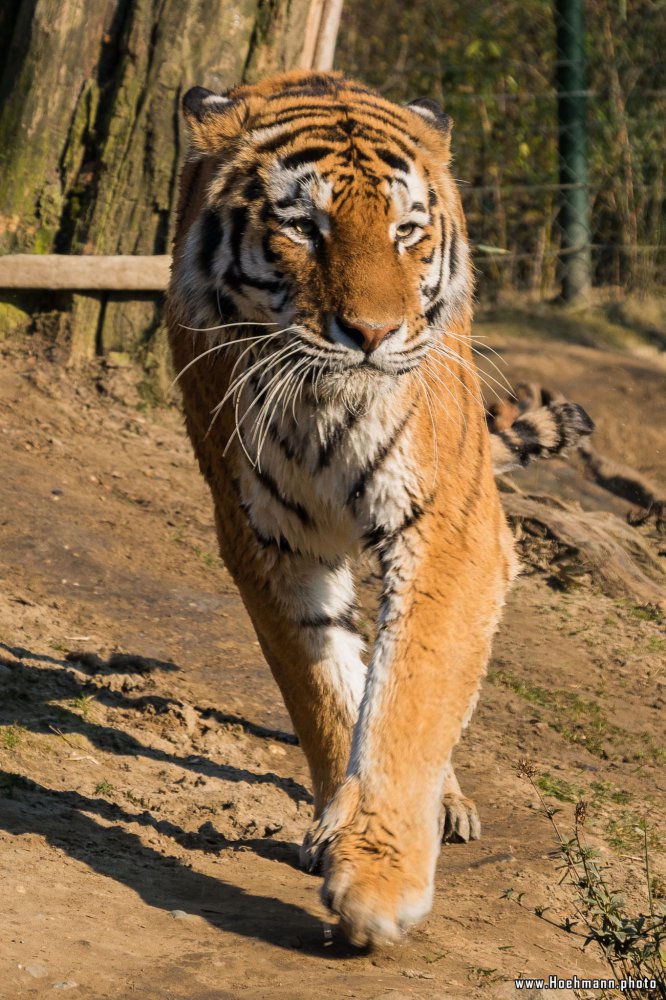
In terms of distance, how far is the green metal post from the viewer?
9055 mm

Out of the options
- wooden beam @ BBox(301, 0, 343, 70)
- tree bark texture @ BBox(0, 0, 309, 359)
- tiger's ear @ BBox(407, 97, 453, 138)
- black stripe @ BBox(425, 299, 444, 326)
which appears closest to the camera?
black stripe @ BBox(425, 299, 444, 326)

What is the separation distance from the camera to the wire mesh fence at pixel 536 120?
952 centimetres

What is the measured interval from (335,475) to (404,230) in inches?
24.3

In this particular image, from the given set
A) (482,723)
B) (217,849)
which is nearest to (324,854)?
(217,849)

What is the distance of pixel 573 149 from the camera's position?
Result: 9234 millimetres

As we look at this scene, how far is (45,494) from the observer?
5508 millimetres

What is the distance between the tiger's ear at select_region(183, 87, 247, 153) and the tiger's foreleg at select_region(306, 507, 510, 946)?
1111 mm

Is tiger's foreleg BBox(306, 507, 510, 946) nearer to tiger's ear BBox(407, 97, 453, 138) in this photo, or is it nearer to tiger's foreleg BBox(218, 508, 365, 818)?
tiger's foreleg BBox(218, 508, 365, 818)

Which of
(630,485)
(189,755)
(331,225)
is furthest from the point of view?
(630,485)

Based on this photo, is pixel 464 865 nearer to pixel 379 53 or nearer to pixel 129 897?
pixel 129 897

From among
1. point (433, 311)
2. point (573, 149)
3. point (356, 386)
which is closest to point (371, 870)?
point (356, 386)

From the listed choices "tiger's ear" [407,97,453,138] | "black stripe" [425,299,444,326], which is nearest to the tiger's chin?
"black stripe" [425,299,444,326]

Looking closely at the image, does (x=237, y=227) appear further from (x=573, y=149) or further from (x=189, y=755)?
(x=573, y=149)

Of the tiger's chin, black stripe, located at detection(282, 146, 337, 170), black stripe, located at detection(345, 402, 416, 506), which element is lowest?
black stripe, located at detection(345, 402, 416, 506)
